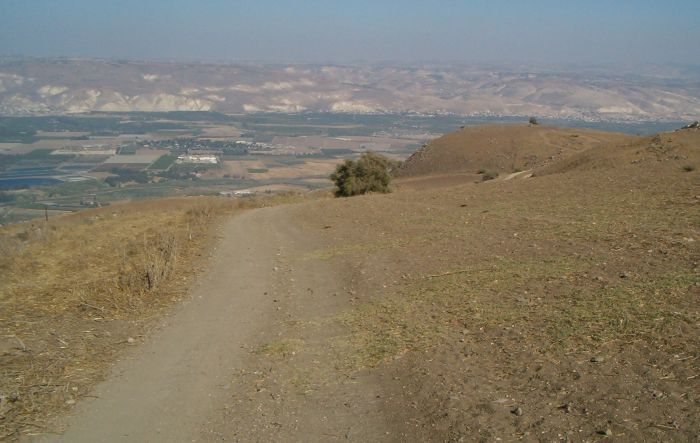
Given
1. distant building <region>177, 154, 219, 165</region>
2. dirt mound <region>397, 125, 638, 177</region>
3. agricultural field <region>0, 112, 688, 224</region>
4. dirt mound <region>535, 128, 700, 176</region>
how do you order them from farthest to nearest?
distant building <region>177, 154, 219, 165</region>
agricultural field <region>0, 112, 688, 224</region>
dirt mound <region>397, 125, 638, 177</region>
dirt mound <region>535, 128, 700, 176</region>

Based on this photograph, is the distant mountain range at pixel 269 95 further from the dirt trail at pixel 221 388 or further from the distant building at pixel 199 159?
the dirt trail at pixel 221 388

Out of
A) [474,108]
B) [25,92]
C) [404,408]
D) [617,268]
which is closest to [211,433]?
[404,408]

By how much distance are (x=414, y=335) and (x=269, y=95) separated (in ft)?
497

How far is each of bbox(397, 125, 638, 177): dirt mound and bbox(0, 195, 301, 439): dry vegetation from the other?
26.7 m

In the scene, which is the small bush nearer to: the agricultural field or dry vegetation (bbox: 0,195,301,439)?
the agricultural field

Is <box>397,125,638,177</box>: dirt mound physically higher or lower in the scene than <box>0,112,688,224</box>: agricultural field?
higher

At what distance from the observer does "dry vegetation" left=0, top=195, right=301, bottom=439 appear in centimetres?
644

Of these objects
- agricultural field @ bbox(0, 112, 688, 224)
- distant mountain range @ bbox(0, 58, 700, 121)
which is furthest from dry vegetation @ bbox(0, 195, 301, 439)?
distant mountain range @ bbox(0, 58, 700, 121)

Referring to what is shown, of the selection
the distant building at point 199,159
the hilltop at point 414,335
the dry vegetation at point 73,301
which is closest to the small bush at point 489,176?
the hilltop at point 414,335

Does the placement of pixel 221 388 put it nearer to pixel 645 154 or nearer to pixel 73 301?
pixel 73 301

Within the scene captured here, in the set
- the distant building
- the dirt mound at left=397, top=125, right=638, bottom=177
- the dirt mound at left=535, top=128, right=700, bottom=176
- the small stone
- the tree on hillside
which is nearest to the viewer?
the small stone

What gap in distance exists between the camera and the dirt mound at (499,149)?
39688 millimetres

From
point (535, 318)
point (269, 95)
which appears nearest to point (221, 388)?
point (535, 318)

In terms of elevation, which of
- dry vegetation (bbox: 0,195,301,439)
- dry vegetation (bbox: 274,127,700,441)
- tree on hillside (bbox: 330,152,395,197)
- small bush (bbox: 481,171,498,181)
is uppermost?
dry vegetation (bbox: 274,127,700,441)
